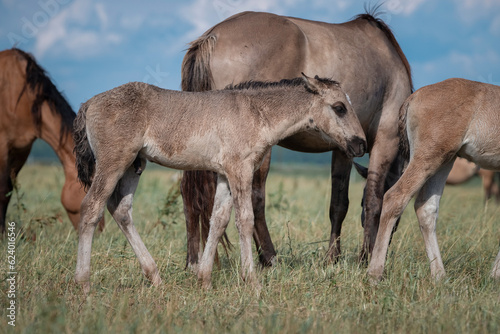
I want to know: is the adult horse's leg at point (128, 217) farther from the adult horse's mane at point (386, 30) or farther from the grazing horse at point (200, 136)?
the adult horse's mane at point (386, 30)

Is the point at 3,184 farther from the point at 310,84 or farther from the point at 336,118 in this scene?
the point at 336,118

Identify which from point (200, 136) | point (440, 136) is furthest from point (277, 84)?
point (440, 136)

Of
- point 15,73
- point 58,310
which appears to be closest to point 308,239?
point 58,310

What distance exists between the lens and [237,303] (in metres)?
3.96

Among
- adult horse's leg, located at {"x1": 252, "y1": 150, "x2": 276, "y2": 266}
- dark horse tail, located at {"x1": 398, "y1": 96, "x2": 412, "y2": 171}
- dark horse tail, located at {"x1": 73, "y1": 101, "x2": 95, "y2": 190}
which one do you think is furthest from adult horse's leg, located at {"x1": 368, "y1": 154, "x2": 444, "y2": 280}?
dark horse tail, located at {"x1": 73, "y1": 101, "x2": 95, "y2": 190}

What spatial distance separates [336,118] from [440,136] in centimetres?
89

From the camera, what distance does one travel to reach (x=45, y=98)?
Answer: 768cm

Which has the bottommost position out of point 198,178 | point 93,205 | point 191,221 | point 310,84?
point 191,221

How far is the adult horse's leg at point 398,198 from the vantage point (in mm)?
4613

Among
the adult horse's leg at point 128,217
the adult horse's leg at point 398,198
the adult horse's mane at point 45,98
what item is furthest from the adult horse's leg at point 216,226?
the adult horse's mane at point 45,98

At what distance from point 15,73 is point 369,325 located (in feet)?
21.5

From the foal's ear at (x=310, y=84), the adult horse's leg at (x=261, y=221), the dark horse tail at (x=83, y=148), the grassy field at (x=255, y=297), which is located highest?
the foal's ear at (x=310, y=84)

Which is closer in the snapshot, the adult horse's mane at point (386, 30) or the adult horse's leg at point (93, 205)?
the adult horse's leg at point (93, 205)

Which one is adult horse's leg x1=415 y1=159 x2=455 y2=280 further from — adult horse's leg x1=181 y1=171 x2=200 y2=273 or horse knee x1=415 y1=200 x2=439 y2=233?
adult horse's leg x1=181 y1=171 x2=200 y2=273
